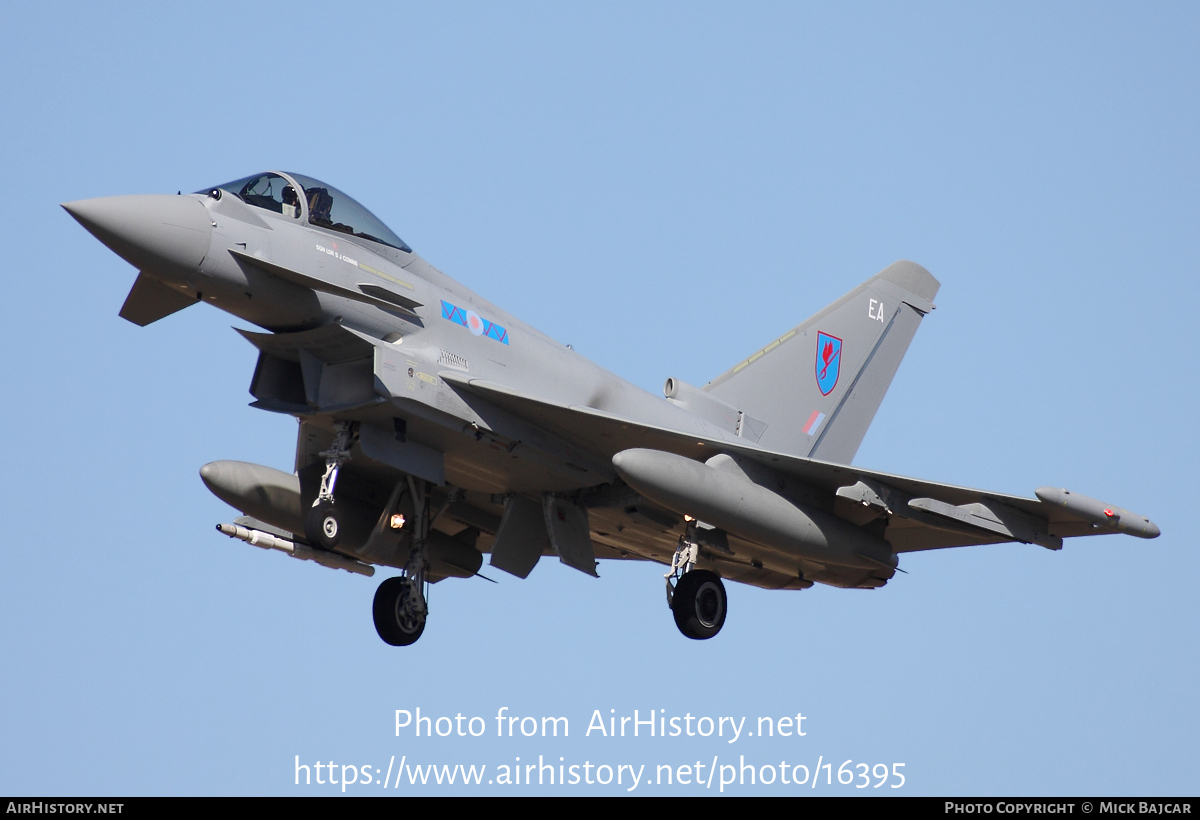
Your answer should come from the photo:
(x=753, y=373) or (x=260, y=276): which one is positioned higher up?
(x=753, y=373)

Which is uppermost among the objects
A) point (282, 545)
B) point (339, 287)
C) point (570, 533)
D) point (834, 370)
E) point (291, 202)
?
point (834, 370)

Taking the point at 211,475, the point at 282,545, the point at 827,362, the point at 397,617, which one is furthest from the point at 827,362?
the point at 211,475

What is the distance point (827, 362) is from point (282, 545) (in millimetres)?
7499

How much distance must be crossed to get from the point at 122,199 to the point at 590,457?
5499mm

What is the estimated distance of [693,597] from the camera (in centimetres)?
1571

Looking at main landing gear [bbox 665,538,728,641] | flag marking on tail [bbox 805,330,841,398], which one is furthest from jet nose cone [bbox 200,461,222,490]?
flag marking on tail [bbox 805,330,841,398]

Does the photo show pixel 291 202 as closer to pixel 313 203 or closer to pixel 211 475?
pixel 313 203

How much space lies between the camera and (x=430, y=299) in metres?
14.7

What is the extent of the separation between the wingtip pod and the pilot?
771 cm

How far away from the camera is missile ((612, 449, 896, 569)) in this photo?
14.1 m
